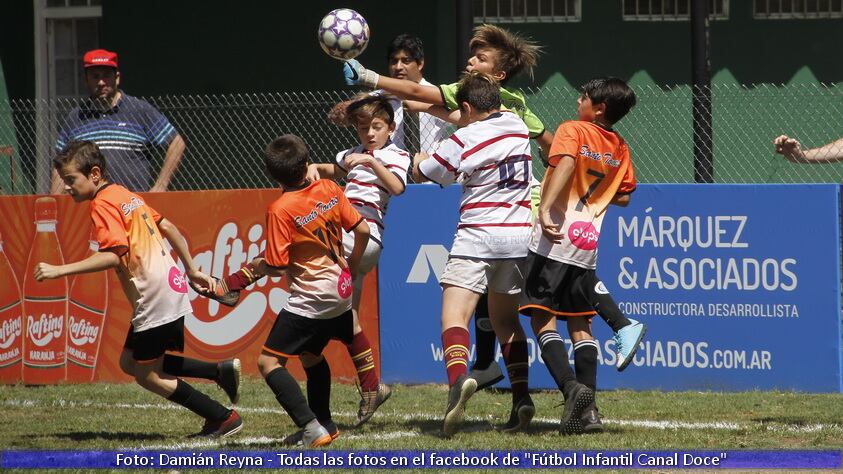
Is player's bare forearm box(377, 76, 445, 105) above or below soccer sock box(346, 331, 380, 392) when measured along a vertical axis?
above

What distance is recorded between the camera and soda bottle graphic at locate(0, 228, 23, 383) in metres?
9.51

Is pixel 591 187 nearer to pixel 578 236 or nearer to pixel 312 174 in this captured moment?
pixel 578 236

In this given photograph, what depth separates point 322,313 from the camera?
19.8 ft

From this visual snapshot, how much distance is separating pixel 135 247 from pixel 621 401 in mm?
3284

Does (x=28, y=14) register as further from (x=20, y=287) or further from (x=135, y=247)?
(x=135, y=247)

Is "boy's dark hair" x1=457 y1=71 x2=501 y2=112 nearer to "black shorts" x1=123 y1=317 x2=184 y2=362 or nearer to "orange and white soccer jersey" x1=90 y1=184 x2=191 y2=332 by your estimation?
"orange and white soccer jersey" x1=90 y1=184 x2=191 y2=332

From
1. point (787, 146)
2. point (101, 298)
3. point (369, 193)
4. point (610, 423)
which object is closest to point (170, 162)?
point (101, 298)

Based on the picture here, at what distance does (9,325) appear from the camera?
956 centimetres

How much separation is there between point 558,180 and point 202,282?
1.94 m

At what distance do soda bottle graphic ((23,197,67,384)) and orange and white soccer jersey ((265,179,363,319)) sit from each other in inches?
157

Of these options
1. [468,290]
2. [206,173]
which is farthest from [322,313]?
[206,173]

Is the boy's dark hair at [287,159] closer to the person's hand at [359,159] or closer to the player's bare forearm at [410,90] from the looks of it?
the person's hand at [359,159]

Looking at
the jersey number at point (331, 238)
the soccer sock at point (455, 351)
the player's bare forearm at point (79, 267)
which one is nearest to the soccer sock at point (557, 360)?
the soccer sock at point (455, 351)

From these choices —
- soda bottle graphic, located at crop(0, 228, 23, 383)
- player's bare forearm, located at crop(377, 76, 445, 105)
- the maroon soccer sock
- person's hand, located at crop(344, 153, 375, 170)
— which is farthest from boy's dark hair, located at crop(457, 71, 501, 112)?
soda bottle graphic, located at crop(0, 228, 23, 383)
